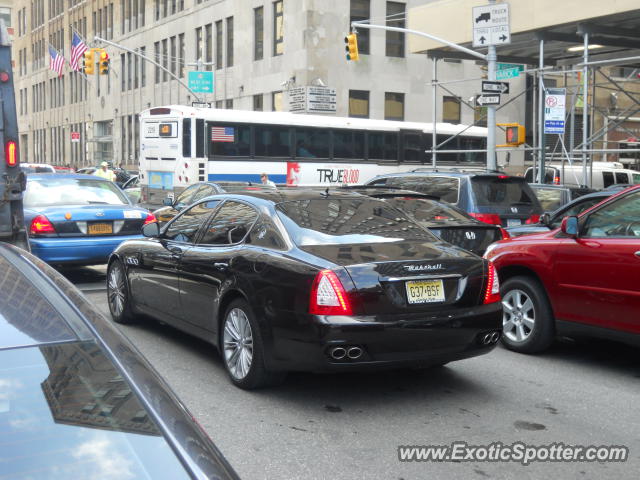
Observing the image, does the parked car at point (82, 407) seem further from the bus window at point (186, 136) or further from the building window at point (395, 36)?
the building window at point (395, 36)

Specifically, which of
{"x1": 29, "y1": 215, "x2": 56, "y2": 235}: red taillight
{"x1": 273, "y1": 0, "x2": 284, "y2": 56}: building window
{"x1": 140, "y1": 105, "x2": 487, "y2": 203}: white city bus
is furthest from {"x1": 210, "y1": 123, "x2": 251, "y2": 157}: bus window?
{"x1": 273, "y1": 0, "x2": 284, "y2": 56}: building window

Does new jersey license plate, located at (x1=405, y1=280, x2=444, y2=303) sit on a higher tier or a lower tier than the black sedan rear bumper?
higher

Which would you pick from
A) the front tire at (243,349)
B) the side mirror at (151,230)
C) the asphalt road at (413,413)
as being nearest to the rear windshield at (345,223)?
the front tire at (243,349)

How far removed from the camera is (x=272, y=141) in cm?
2745

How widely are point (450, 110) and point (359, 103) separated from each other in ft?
20.3

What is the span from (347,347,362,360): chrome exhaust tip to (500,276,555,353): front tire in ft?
7.98

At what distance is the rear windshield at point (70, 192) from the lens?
1230cm

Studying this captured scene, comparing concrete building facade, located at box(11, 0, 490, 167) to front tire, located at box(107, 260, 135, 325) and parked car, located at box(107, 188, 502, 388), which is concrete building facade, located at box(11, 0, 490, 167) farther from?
parked car, located at box(107, 188, 502, 388)

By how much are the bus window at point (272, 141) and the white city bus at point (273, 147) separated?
3cm

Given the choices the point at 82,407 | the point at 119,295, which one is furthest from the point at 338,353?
the point at 119,295

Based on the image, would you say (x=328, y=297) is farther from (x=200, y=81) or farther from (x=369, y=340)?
(x=200, y=81)

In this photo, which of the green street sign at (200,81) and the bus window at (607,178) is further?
the green street sign at (200,81)

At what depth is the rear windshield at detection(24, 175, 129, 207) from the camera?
12297 mm

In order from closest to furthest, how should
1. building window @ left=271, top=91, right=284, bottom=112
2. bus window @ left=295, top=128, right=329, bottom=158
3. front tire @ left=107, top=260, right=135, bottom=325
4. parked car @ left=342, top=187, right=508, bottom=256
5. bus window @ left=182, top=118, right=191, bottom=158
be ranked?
front tire @ left=107, top=260, right=135, bottom=325, parked car @ left=342, top=187, right=508, bottom=256, bus window @ left=182, top=118, right=191, bottom=158, bus window @ left=295, top=128, right=329, bottom=158, building window @ left=271, top=91, right=284, bottom=112
